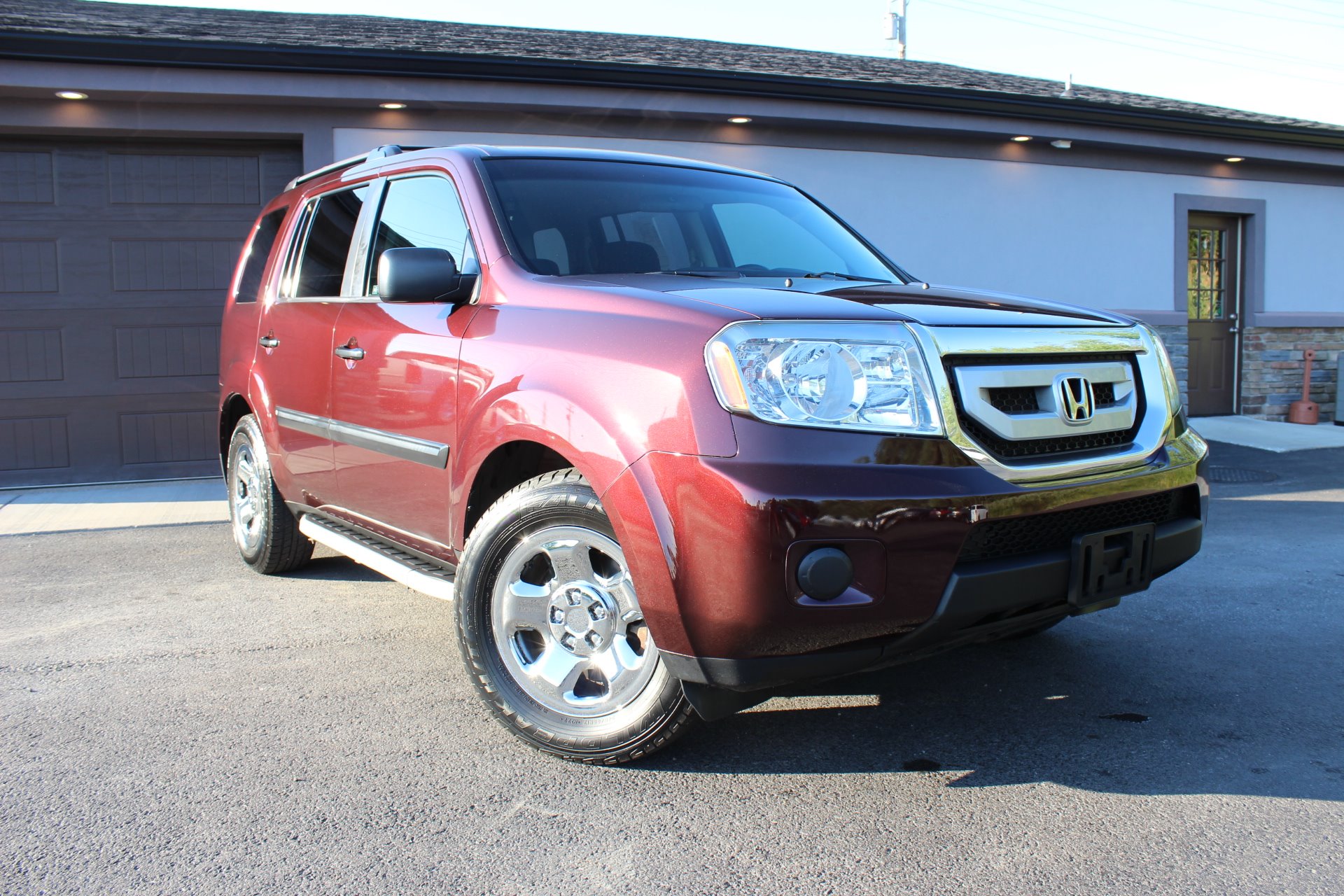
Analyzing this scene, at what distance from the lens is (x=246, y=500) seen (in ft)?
17.5

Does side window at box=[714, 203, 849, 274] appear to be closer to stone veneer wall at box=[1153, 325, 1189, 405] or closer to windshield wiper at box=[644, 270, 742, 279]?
windshield wiper at box=[644, 270, 742, 279]

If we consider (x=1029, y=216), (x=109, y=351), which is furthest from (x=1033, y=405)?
(x=1029, y=216)

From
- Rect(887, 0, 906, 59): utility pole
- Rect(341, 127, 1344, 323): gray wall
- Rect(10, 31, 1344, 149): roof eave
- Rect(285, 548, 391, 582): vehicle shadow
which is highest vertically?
Rect(887, 0, 906, 59): utility pole

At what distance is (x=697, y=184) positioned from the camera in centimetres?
397

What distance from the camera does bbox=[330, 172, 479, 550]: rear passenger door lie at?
11.0 feet

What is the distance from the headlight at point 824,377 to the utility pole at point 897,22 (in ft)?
113

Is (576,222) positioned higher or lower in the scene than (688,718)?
higher

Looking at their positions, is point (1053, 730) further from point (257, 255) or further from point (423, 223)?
point (257, 255)

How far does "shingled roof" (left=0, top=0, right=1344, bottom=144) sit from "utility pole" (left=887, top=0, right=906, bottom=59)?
22594 millimetres

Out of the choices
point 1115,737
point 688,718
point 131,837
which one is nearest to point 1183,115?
point 1115,737

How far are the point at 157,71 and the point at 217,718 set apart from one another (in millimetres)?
6265

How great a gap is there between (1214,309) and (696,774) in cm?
1171

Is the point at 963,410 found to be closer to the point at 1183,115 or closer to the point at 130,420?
the point at 130,420

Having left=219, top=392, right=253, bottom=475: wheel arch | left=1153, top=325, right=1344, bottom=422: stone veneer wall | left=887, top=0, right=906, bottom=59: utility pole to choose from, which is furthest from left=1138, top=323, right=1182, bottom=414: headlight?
left=887, top=0, right=906, bottom=59: utility pole
